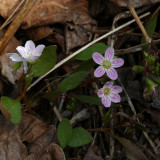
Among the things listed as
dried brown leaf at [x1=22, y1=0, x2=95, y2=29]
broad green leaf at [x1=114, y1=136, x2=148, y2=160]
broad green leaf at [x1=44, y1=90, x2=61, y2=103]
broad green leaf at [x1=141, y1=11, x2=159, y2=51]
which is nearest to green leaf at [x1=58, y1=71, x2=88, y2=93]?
broad green leaf at [x1=44, y1=90, x2=61, y2=103]

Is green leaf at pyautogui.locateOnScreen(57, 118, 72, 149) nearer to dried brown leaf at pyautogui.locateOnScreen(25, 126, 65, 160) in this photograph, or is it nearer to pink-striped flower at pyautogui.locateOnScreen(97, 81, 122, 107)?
dried brown leaf at pyautogui.locateOnScreen(25, 126, 65, 160)

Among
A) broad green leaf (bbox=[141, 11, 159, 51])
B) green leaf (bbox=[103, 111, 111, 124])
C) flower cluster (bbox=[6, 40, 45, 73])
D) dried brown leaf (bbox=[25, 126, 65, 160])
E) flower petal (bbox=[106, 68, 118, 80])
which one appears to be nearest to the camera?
flower cluster (bbox=[6, 40, 45, 73])

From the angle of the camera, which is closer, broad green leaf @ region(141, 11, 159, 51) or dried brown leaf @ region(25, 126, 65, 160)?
dried brown leaf @ region(25, 126, 65, 160)

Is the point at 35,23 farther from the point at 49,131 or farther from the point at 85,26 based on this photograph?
the point at 49,131

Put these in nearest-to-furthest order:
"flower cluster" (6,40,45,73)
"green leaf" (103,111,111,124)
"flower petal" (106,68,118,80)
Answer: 1. "flower cluster" (6,40,45,73)
2. "flower petal" (106,68,118,80)
3. "green leaf" (103,111,111,124)

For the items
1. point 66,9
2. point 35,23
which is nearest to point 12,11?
point 35,23
